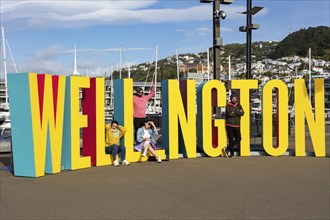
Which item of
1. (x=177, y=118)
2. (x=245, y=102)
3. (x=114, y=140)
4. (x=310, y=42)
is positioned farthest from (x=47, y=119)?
(x=310, y=42)

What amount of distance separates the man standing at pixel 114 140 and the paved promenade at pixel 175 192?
509 millimetres

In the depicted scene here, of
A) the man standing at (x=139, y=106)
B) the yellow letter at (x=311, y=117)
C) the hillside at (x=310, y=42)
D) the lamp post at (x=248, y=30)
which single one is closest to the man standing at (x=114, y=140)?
the man standing at (x=139, y=106)

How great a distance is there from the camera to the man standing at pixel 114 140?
34.4 ft

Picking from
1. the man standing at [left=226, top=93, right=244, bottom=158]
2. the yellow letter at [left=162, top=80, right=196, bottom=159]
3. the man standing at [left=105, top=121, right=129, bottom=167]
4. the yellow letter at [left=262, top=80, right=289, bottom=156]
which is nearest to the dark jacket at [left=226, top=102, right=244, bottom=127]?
the man standing at [left=226, top=93, right=244, bottom=158]

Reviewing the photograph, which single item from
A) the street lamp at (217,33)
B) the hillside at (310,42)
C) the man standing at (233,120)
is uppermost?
the hillside at (310,42)

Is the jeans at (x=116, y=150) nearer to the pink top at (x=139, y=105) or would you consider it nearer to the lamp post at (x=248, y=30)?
the pink top at (x=139, y=105)

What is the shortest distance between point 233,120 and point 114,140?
3.44m

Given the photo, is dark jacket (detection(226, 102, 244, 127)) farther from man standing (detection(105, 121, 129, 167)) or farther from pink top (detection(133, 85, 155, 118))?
man standing (detection(105, 121, 129, 167))

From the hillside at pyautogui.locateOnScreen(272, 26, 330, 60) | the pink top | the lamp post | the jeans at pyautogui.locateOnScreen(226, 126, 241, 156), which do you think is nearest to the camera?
the pink top

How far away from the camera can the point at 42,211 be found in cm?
600

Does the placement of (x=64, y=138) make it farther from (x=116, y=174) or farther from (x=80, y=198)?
(x=80, y=198)

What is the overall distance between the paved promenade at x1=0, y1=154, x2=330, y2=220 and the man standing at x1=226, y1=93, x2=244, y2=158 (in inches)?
56.4

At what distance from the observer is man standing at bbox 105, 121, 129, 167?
34.4 ft

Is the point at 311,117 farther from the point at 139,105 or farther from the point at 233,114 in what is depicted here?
the point at 139,105
